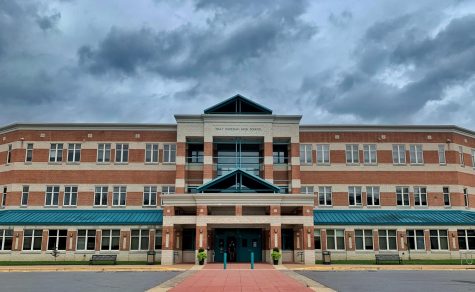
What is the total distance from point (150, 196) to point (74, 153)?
28.5 feet

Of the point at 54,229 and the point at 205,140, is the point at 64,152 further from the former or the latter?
the point at 205,140

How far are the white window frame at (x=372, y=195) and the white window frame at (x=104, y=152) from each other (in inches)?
1003

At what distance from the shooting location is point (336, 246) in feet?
132

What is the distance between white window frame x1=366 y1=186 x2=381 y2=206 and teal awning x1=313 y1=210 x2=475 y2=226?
2.98 ft

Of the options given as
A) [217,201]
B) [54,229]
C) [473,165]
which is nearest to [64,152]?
[54,229]

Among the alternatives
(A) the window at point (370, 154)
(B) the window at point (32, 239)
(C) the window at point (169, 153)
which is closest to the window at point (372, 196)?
(A) the window at point (370, 154)

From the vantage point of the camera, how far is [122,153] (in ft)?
144

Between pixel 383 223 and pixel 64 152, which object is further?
pixel 64 152

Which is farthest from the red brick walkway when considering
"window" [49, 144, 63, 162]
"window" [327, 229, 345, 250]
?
"window" [49, 144, 63, 162]

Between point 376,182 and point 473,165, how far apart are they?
1101 centimetres

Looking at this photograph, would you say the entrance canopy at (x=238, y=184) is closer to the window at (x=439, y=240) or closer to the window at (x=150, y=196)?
the window at (x=150, y=196)

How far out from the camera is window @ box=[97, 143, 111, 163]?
43.9 m

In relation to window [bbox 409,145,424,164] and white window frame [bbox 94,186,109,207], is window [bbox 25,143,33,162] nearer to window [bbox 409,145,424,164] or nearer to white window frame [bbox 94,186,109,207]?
white window frame [bbox 94,186,109,207]

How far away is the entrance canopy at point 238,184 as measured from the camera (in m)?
37.6
